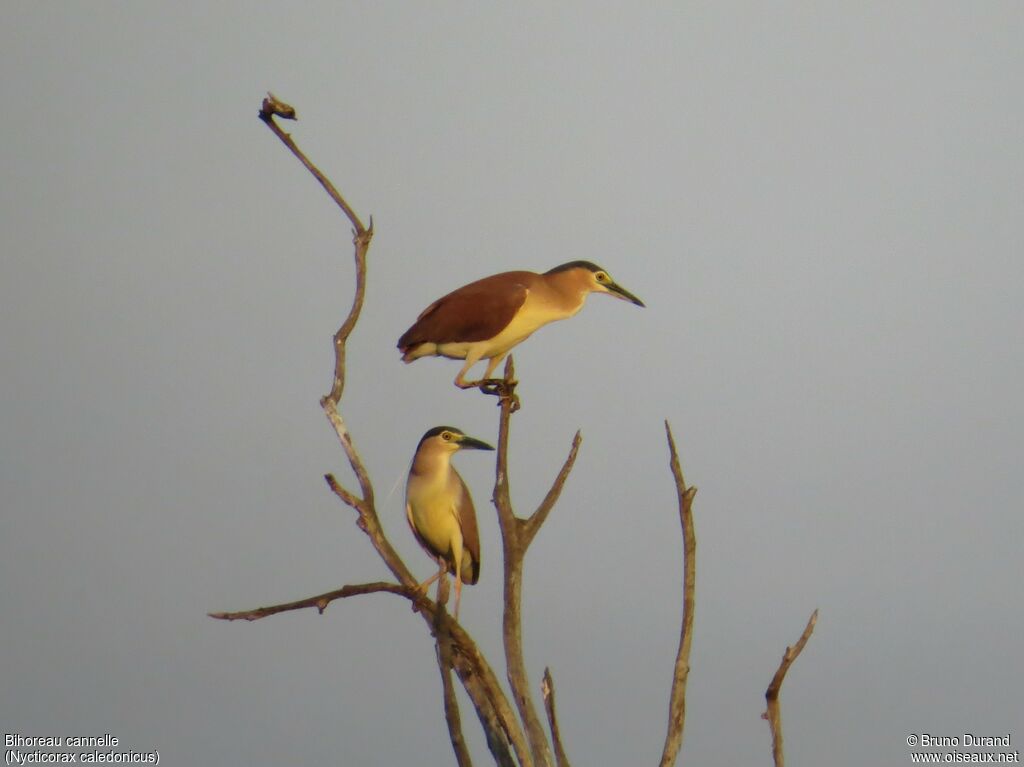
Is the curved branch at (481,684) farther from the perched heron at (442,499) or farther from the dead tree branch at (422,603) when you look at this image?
the perched heron at (442,499)

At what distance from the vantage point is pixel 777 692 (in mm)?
7949

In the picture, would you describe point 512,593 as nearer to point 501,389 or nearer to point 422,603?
point 422,603

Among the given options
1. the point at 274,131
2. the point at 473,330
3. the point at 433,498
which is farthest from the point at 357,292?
the point at 433,498

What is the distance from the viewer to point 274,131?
884 cm

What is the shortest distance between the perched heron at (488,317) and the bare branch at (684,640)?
2436mm

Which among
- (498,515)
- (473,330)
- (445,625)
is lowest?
(445,625)

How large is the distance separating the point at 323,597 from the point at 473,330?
115 inches

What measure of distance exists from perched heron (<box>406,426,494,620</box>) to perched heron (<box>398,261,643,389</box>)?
54 centimetres

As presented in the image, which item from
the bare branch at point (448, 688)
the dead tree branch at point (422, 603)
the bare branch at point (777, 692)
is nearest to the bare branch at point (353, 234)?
the dead tree branch at point (422, 603)

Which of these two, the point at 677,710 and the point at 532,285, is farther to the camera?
the point at 532,285

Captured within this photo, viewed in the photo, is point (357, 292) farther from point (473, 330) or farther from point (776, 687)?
point (776, 687)

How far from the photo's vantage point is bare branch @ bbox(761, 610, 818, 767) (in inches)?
309

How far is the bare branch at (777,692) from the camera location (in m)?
7.84

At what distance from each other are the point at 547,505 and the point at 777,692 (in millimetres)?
1736
